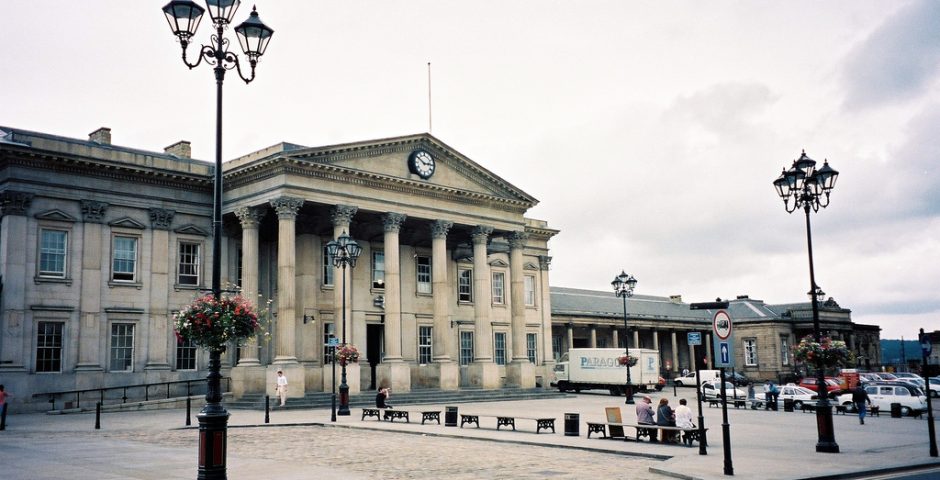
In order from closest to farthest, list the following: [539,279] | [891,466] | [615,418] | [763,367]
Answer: [891,466]
[615,418]
[539,279]
[763,367]

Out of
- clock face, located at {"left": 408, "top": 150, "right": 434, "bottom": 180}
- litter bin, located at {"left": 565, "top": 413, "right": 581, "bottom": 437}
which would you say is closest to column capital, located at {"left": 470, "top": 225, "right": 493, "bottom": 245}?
clock face, located at {"left": 408, "top": 150, "right": 434, "bottom": 180}

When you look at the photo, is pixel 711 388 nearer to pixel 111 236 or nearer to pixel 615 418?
pixel 615 418

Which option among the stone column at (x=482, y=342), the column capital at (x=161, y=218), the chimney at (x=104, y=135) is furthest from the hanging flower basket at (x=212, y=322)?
the stone column at (x=482, y=342)

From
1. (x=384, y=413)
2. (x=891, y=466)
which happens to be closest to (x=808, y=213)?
(x=891, y=466)

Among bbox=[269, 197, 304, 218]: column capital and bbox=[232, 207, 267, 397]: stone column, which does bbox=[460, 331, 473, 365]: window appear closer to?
bbox=[232, 207, 267, 397]: stone column

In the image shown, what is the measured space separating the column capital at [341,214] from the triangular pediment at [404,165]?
1.72 metres

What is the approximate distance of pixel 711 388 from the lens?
1932 inches

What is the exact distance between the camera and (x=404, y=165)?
1810 inches

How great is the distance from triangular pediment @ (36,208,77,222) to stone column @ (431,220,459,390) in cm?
1893

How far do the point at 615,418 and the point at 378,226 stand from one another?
27.0m

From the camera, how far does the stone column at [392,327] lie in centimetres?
4316

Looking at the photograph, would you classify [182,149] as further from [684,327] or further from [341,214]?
[684,327]

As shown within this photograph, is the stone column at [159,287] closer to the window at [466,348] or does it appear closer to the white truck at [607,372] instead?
the window at [466,348]

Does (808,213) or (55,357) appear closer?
(808,213)
